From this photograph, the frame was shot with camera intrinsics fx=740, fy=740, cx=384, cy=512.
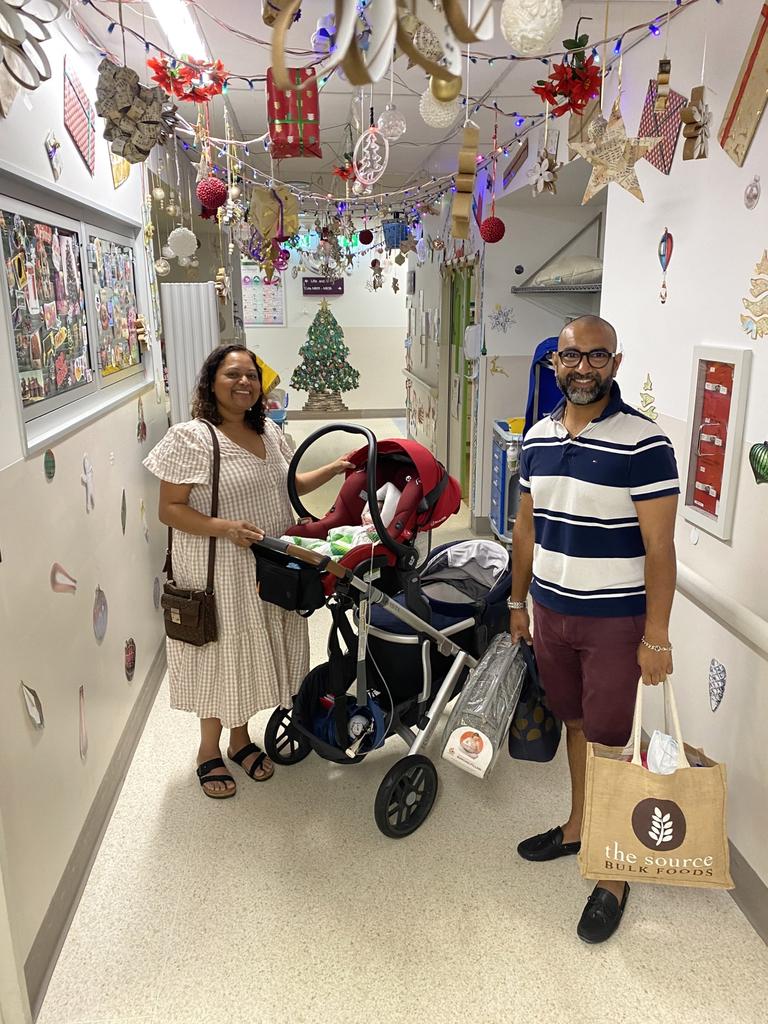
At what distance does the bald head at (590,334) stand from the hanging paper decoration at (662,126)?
81 centimetres

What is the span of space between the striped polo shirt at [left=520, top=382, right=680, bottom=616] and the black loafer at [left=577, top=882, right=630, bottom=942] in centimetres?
83

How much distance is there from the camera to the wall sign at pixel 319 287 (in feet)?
35.9

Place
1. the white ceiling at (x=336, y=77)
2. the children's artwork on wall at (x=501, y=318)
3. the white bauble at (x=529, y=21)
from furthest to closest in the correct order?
the children's artwork on wall at (x=501, y=318)
the white ceiling at (x=336, y=77)
the white bauble at (x=529, y=21)

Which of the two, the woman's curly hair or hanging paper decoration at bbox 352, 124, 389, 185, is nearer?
hanging paper decoration at bbox 352, 124, 389, 185

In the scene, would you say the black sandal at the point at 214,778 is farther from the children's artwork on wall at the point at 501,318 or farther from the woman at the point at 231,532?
the children's artwork on wall at the point at 501,318

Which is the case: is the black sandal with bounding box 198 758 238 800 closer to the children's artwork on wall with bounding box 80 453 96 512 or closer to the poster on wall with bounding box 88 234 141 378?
the children's artwork on wall with bounding box 80 453 96 512

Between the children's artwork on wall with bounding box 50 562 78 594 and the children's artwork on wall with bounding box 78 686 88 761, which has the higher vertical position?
the children's artwork on wall with bounding box 50 562 78 594

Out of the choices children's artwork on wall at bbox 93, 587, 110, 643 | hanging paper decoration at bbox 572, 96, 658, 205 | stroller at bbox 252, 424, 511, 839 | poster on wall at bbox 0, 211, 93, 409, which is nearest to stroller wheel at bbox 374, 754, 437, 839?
stroller at bbox 252, 424, 511, 839

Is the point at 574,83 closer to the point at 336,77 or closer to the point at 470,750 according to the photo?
the point at 336,77

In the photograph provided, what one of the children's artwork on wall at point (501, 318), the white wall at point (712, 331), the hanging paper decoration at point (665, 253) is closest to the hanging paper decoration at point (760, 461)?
the white wall at point (712, 331)

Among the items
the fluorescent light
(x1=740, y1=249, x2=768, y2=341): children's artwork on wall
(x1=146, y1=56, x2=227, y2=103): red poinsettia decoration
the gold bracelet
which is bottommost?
the gold bracelet

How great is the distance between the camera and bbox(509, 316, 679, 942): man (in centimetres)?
192

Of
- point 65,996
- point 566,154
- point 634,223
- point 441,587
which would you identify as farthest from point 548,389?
point 65,996

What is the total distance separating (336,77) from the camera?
285 centimetres
